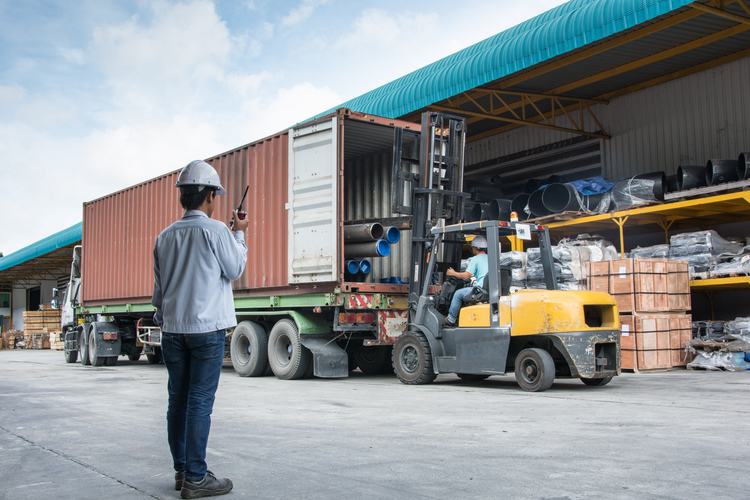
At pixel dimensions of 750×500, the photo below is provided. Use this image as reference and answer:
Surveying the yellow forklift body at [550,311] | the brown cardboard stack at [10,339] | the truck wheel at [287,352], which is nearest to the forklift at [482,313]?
the yellow forklift body at [550,311]

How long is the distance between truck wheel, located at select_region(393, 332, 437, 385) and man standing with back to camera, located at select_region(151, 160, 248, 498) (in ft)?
17.1

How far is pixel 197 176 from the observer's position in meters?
3.64

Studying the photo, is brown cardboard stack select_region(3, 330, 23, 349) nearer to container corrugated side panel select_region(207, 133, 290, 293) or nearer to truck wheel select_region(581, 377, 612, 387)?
container corrugated side panel select_region(207, 133, 290, 293)

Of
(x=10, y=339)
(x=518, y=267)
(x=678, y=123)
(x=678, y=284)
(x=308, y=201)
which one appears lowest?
(x=10, y=339)

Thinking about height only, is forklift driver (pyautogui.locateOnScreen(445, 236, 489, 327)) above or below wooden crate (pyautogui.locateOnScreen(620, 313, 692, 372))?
above

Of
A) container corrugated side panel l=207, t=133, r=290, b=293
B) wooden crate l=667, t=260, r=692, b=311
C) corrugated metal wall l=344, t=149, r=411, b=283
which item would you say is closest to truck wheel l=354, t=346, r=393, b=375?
corrugated metal wall l=344, t=149, r=411, b=283

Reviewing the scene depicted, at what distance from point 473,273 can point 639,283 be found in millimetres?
3849

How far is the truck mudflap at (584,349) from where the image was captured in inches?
298

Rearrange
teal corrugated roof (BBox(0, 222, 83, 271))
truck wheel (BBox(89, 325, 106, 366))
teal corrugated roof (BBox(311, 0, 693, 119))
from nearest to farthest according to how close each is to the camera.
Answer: teal corrugated roof (BBox(311, 0, 693, 119)), truck wheel (BBox(89, 325, 106, 366)), teal corrugated roof (BBox(0, 222, 83, 271))

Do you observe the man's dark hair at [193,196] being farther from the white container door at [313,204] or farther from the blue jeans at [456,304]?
the white container door at [313,204]

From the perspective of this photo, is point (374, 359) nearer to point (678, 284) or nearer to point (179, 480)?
point (678, 284)

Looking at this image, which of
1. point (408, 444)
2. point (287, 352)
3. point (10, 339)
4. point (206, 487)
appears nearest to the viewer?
point (206, 487)

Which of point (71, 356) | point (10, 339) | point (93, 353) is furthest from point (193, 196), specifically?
point (10, 339)

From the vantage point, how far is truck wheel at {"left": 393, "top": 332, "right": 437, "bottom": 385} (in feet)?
28.2
